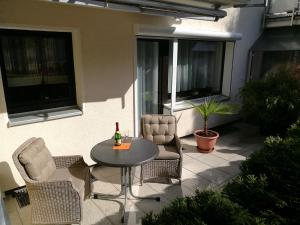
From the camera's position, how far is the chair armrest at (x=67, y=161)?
322 cm

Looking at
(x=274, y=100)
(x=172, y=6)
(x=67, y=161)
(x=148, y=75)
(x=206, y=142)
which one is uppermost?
(x=172, y=6)

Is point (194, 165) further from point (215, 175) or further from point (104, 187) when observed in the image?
point (104, 187)

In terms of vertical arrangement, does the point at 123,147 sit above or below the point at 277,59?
below

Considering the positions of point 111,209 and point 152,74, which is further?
point 152,74

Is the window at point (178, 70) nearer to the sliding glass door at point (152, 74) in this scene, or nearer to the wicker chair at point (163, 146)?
the sliding glass door at point (152, 74)

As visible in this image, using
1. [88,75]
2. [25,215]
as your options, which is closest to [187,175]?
[88,75]

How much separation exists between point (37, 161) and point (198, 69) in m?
4.59

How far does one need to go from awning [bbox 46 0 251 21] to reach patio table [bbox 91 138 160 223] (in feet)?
6.18

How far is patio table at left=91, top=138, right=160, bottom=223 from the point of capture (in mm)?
2795

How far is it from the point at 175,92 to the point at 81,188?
10.9 ft

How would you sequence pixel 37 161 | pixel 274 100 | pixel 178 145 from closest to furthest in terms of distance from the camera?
pixel 37 161, pixel 178 145, pixel 274 100

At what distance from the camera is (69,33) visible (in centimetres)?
373

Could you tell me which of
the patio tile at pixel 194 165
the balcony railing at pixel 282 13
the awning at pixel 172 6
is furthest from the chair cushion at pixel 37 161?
the balcony railing at pixel 282 13

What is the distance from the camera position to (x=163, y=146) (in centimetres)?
405
